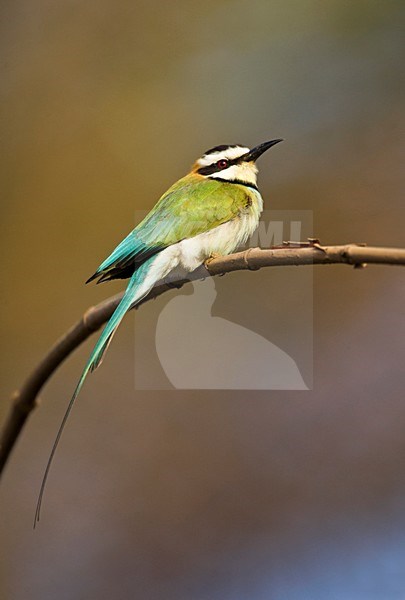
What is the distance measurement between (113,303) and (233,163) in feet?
1.74

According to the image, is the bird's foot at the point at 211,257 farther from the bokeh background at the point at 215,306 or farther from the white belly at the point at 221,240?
the bokeh background at the point at 215,306

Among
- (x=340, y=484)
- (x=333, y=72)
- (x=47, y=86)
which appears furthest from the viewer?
(x=47, y=86)

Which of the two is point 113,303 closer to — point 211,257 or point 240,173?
point 211,257

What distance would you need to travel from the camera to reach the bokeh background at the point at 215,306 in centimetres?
141

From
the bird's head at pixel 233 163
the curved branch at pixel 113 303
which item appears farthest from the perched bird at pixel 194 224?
the curved branch at pixel 113 303

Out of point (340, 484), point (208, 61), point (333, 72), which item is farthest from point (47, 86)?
point (340, 484)

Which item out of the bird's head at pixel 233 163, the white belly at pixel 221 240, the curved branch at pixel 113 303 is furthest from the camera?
the bird's head at pixel 233 163

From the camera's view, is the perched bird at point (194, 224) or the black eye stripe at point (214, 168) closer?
the perched bird at point (194, 224)

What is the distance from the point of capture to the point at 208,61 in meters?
1.62

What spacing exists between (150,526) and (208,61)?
993 millimetres

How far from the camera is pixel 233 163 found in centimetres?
146

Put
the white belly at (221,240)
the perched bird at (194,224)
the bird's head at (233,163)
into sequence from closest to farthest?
the perched bird at (194,224)
the white belly at (221,240)
the bird's head at (233,163)

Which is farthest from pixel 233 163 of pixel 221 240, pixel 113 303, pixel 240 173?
pixel 113 303

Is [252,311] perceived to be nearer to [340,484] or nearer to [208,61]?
[340,484]
